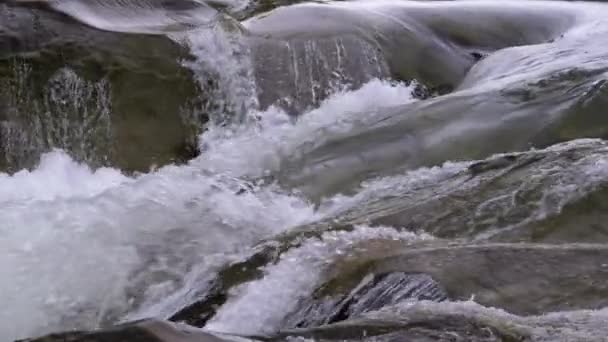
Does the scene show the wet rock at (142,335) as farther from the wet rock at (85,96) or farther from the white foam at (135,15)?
the white foam at (135,15)

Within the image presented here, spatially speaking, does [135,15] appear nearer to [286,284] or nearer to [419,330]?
[286,284]

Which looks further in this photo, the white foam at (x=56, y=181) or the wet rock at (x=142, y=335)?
the white foam at (x=56, y=181)

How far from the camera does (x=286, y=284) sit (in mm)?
3336

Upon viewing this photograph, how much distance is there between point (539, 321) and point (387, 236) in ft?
3.22

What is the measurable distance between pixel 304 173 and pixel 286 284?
1.74 meters

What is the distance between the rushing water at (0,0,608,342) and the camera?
310 cm

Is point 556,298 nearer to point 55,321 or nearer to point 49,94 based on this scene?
point 55,321

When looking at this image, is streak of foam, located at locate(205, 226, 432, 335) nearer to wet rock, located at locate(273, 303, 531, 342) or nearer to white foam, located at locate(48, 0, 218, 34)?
wet rock, located at locate(273, 303, 531, 342)

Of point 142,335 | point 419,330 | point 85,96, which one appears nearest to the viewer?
point 142,335

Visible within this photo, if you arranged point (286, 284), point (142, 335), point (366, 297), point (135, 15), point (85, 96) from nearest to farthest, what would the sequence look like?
point (142, 335) < point (366, 297) < point (286, 284) < point (85, 96) < point (135, 15)

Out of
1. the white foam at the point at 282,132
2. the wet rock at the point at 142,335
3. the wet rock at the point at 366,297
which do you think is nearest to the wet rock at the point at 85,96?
the white foam at the point at 282,132

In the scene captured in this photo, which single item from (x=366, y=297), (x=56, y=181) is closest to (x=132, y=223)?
(x=56, y=181)

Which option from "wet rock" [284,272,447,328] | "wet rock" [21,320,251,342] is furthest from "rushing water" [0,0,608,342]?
"wet rock" [21,320,251,342]

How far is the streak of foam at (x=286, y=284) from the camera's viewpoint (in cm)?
315
